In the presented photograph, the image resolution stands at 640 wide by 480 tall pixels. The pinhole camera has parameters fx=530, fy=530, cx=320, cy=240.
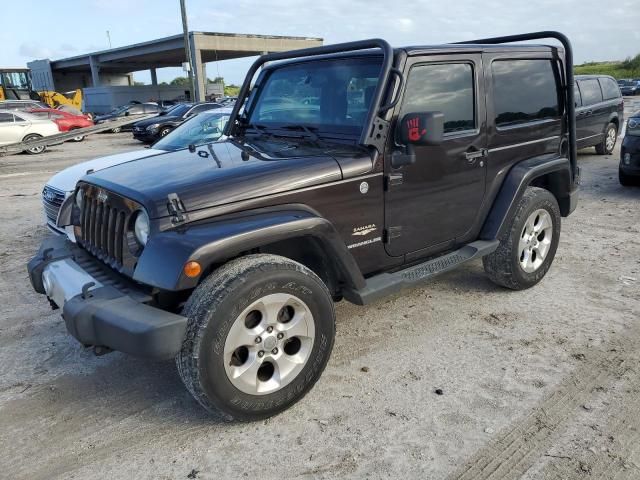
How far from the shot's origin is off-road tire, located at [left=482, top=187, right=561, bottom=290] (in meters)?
4.33

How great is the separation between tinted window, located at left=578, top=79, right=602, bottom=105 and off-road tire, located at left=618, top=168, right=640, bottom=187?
2.75m

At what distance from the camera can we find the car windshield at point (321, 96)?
3.55 meters

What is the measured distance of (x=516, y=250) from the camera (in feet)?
14.3

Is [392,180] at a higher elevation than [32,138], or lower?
higher

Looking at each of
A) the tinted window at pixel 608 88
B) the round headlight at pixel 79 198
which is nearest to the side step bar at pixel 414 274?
the round headlight at pixel 79 198

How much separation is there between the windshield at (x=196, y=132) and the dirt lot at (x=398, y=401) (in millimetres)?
3141

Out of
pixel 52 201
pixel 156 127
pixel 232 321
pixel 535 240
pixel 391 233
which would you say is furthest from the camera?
pixel 156 127

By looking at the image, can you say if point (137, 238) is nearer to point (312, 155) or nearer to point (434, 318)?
point (312, 155)

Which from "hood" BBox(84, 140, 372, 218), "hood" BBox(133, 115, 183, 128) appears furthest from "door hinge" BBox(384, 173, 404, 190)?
"hood" BBox(133, 115, 183, 128)

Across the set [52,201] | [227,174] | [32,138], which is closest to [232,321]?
[227,174]

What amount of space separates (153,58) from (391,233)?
1905 inches

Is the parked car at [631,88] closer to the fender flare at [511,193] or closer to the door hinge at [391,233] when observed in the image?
the fender flare at [511,193]

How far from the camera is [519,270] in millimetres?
4461

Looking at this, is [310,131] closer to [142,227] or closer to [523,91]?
[142,227]
